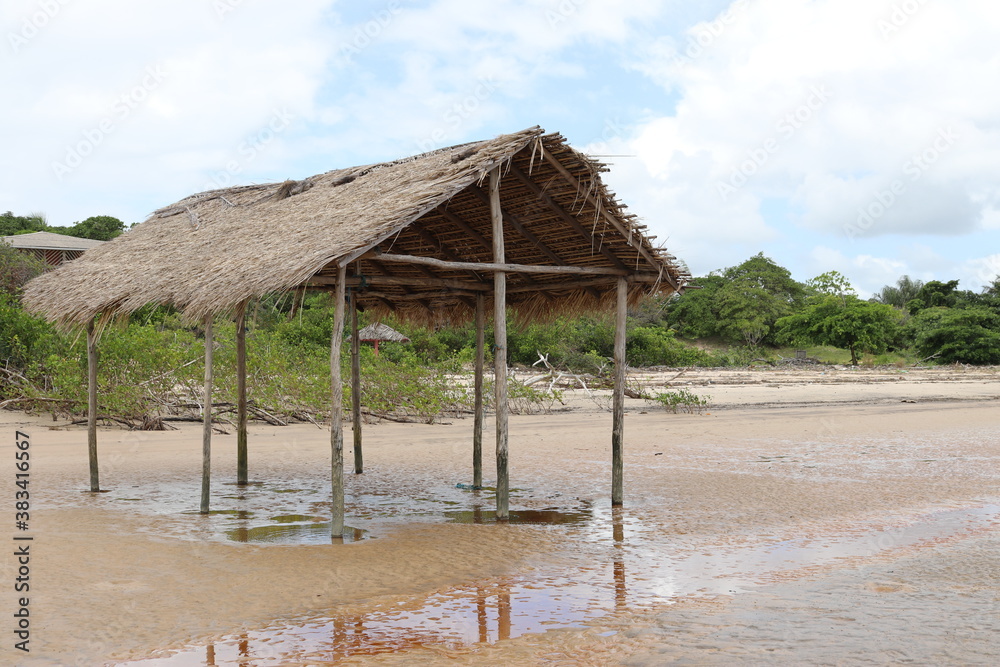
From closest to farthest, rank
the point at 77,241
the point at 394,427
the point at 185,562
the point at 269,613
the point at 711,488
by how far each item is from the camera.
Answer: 1. the point at 269,613
2. the point at 185,562
3. the point at 711,488
4. the point at 394,427
5. the point at 77,241

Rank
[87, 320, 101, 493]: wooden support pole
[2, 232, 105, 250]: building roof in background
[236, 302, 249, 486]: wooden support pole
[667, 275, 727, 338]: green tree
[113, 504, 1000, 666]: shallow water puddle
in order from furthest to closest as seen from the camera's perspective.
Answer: [667, 275, 727, 338]: green tree, [2, 232, 105, 250]: building roof in background, [236, 302, 249, 486]: wooden support pole, [87, 320, 101, 493]: wooden support pole, [113, 504, 1000, 666]: shallow water puddle

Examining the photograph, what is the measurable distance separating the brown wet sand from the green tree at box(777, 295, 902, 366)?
90.0 feet

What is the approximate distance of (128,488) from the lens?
9711 mm

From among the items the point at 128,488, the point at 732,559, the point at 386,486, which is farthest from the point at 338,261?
the point at 128,488

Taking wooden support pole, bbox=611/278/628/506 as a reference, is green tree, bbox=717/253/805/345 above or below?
above

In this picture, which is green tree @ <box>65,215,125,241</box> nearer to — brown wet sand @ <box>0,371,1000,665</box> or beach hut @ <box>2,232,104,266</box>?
beach hut @ <box>2,232,104,266</box>

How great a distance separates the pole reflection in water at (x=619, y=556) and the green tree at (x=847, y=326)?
105 ft

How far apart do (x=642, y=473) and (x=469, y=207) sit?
410cm

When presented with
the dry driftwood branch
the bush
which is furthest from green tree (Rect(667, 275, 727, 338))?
the dry driftwood branch

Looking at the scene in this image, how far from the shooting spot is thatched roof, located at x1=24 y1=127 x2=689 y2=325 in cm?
679

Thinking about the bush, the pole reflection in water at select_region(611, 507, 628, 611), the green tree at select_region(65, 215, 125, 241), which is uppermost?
the green tree at select_region(65, 215, 125, 241)

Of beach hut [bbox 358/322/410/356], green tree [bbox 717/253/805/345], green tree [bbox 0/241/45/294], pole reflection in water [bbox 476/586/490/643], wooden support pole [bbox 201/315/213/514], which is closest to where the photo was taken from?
pole reflection in water [bbox 476/586/490/643]

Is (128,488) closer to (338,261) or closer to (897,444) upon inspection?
(338,261)

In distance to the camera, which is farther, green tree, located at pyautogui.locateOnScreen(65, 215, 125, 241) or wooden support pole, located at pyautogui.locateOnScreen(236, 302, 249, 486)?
green tree, located at pyautogui.locateOnScreen(65, 215, 125, 241)
